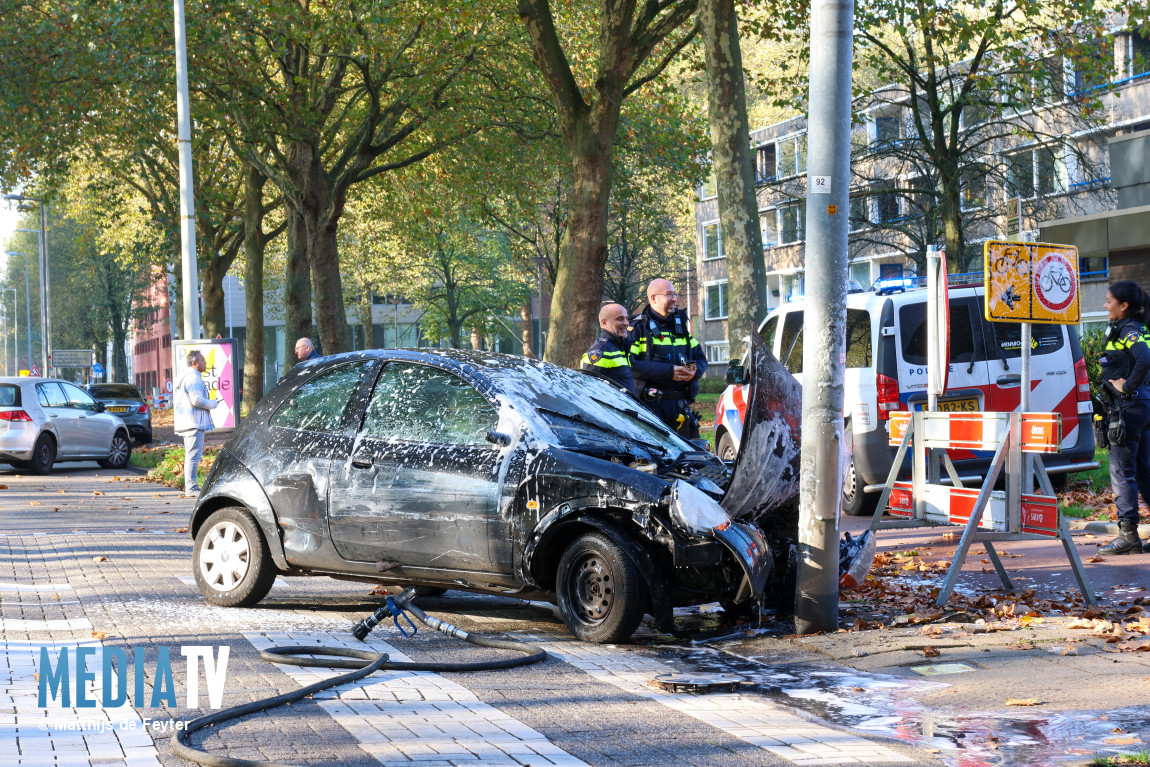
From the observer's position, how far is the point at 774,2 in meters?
20.8

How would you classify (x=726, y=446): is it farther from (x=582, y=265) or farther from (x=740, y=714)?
(x=740, y=714)

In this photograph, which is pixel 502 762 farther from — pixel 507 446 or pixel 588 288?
pixel 588 288

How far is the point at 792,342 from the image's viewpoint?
1330cm

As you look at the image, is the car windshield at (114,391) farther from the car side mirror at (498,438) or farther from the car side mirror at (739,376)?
the car side mirror at (498,438)

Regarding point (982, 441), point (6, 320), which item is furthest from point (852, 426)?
point (6, 320)

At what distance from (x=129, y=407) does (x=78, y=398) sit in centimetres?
773

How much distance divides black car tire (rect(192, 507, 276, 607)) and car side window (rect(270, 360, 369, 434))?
2.18ft

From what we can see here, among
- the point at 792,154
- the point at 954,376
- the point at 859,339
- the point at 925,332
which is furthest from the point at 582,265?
the point at 792,154

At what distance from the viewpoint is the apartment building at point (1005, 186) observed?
22547 mm

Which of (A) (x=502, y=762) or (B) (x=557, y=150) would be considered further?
(B) (x=557, y=150)

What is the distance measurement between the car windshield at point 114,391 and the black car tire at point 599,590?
86.2 feet

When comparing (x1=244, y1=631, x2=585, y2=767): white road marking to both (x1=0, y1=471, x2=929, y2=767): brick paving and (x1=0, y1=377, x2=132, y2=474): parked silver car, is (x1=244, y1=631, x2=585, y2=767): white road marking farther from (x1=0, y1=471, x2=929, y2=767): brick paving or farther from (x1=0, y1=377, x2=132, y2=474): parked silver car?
(x1=0, y1=377, x2=132, y2=474): parked silver car

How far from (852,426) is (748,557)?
532 centimetres

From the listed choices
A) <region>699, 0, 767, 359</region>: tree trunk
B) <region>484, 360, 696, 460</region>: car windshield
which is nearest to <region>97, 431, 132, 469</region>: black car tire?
<region>699, 0, 767, 359</region>: tree trunk
